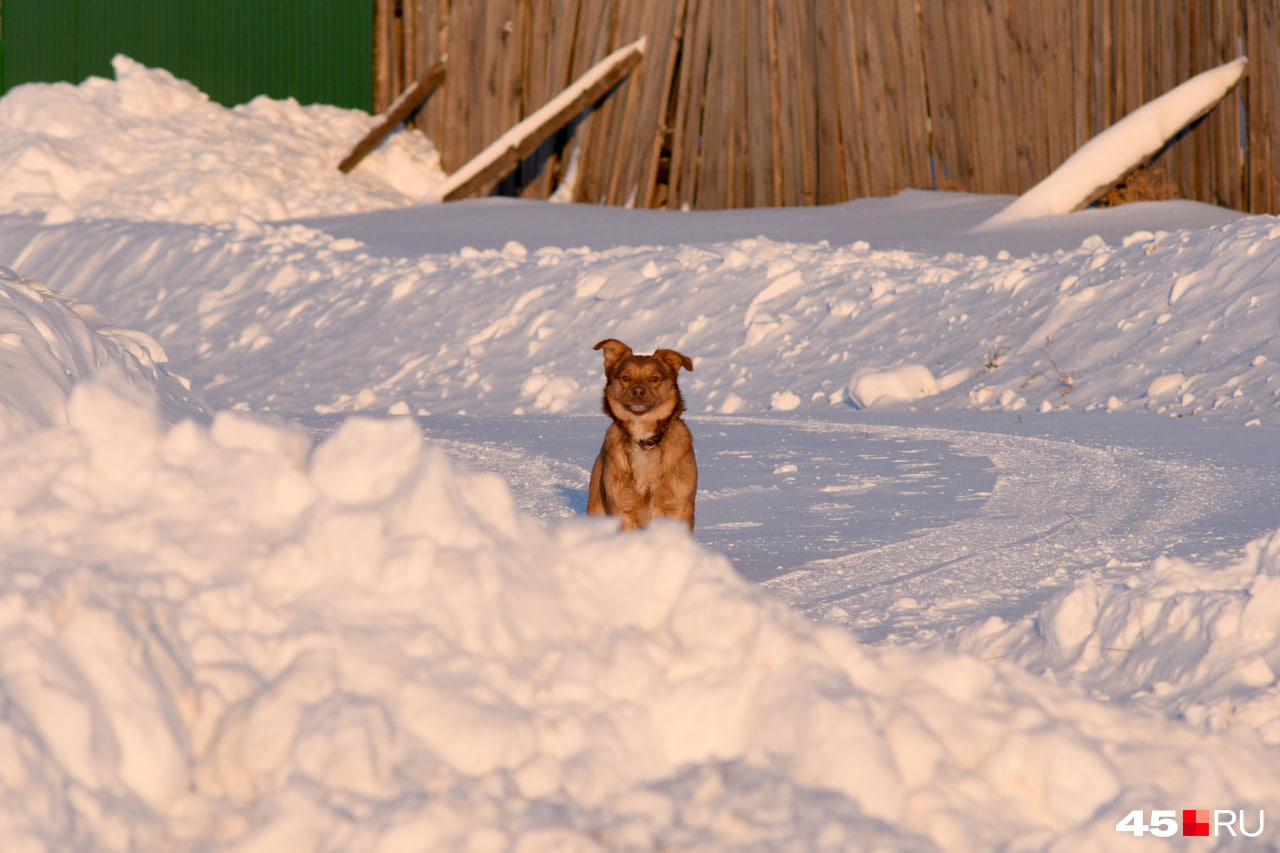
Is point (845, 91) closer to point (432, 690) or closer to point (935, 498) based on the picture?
point (935, 498)

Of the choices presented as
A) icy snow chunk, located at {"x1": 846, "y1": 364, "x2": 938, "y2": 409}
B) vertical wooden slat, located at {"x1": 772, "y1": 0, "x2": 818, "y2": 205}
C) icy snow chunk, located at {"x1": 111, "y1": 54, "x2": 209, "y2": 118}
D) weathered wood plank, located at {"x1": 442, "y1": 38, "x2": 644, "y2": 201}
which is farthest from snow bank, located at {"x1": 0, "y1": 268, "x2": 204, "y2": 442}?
icy snow chunk, located at {"x1": 111, "y1": 54, "x2": 209, "y2": 118}

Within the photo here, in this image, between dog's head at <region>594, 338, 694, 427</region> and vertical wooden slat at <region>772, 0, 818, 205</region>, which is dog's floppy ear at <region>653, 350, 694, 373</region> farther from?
vertical wooden slat at <region>772, 0, 818, 205</region>

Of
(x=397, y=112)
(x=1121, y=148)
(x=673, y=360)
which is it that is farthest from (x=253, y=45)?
(x=673, y=360)

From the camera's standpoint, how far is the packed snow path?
15.1ft

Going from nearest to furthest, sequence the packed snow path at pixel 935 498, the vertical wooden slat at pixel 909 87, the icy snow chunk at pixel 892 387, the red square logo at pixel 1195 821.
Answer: the red square logo at pixel 1195 821, the packed snow path at pixel 935 498, the icy snow chunk at pixel 892 387, the vertical wooden slat at pixel 909 87

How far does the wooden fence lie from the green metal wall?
1529 millimetres

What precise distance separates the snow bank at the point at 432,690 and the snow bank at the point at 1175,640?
39 centimetres

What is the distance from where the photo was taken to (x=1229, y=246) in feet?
28.5

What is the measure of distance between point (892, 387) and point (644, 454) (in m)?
3.44

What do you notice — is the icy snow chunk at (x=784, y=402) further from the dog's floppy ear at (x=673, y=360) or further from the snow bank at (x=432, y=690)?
the snow bank at (x=432, y=690)

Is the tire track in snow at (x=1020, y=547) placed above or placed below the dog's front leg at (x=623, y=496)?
below

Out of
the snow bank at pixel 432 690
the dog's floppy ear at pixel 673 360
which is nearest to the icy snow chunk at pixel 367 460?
the snow bank at pixel 432 690

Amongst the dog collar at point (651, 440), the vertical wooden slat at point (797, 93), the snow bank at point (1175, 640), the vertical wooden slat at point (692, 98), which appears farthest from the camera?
the vertical wooden slat at point (692, 98)

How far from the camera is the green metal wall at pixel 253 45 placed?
1781 cm
